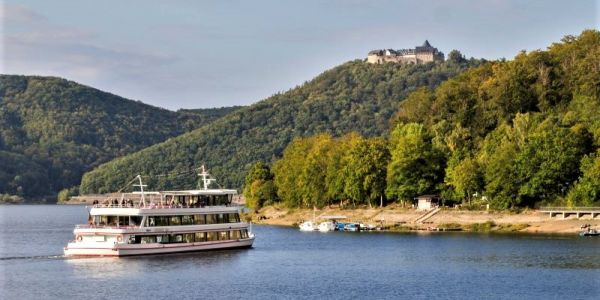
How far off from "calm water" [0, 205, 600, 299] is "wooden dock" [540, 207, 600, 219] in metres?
12.0

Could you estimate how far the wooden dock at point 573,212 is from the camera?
132 meters

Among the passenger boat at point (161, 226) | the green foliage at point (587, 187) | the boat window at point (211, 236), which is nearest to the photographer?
the passenger boat at point (161, 226)

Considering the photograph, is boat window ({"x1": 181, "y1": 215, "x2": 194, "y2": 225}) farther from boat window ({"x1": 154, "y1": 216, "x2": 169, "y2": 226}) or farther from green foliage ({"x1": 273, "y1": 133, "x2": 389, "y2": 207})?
green foliage ({"x1": 273, "y1": 133, "x2": 389, "y2": 207})

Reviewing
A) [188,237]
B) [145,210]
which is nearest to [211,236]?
[188,237]

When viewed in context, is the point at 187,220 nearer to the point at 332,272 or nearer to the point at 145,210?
the point at 145,210

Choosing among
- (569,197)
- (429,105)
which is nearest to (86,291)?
(569,197)

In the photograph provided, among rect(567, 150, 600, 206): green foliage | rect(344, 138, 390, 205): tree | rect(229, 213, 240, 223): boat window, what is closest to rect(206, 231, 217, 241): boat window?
rect(229, 213, 240, 223): boat window

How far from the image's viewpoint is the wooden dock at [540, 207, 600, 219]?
132 metres

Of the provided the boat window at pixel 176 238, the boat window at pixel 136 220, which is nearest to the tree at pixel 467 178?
the boat window at pixel 176 238

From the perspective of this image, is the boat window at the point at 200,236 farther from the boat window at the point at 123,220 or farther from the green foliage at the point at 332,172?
the green foliage at the point at 332,172

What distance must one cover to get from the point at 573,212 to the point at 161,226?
6125cm

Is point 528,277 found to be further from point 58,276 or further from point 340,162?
point 340,162

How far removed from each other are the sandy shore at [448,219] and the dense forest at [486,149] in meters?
2.43

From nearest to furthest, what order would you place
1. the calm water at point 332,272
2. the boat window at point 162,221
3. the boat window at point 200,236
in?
the calm water at point 332,272 → the boat window at point 162,221 → the boat window at point 200,236
